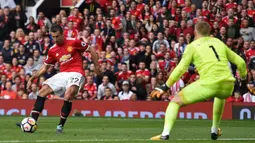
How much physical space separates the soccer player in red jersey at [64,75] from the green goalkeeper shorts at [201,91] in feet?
11.6

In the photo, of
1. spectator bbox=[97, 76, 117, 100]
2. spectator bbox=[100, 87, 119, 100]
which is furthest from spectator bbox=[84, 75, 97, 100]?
spectator bbox=[100, 87, 119, 100]

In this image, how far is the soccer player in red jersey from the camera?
1589 cm

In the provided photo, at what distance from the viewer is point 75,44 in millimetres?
16266

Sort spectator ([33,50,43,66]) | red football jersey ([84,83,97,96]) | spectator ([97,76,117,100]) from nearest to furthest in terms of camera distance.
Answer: spectator ([97,76,117,100]) → red football jersey ([84,83,97,96]) → spectator ([33,50,43,66])

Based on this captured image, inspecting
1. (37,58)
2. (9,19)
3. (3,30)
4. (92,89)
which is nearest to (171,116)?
(92,89)

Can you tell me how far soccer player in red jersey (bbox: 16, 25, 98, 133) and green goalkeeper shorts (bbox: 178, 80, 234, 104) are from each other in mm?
3537

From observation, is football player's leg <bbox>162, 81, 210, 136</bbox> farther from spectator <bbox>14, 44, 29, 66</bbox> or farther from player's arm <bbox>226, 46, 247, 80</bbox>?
spectator <bbox>14, 44, 29, 66</bbox>

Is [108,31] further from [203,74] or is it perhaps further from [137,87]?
[203,74]

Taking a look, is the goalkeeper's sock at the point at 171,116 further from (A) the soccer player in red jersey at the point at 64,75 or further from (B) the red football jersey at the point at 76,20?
(B) the red football jersey at the point at 76,20

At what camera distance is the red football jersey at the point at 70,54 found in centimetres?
1620

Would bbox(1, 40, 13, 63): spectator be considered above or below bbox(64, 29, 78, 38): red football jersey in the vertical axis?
below

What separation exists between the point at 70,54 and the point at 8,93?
11.0 meters

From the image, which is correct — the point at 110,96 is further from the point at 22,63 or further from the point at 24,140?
the point at 24,140

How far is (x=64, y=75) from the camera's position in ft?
52.9
